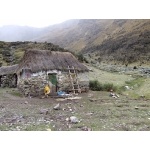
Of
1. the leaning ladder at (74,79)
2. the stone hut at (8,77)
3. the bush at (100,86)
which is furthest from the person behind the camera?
the stone hut at (8,77)

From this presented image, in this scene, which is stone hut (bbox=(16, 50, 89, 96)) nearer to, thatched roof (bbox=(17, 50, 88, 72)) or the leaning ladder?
thatched roof (bbox=(17, 50, 88, 72))

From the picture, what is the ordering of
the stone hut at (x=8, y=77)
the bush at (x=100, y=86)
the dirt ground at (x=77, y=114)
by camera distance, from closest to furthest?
the dirt ground at (x=77, y=114) → the bush at (x=100, y=86) → the stone hut at (x=8, y=77)

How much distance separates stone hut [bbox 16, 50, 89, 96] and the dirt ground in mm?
1551

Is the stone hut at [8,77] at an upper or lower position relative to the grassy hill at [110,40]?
lower

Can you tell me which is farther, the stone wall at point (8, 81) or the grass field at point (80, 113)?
the stone wall at point (8, 81)

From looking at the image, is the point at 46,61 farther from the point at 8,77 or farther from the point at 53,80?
the point at 8,77

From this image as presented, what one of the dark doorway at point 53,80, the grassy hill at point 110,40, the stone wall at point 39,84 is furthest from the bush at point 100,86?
the grassy hill at point 110,40

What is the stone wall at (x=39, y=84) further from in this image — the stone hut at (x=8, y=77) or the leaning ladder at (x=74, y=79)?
the stone hut at (x=8, y=77)

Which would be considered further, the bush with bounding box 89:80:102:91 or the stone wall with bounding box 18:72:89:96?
the bush with bounding box 89:80:102:91

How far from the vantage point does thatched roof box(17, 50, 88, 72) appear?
2659 centimetres

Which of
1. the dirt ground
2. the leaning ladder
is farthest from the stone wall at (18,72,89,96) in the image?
the dirt ground

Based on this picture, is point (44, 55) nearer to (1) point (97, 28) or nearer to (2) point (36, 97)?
(2) point (36, 97)

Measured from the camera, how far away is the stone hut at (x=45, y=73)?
85.8ft

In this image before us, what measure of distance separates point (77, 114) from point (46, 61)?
1095 cm
